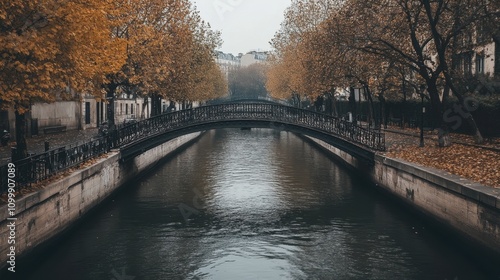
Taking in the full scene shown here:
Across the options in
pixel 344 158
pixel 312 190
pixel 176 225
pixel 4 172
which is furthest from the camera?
pixel 344 158

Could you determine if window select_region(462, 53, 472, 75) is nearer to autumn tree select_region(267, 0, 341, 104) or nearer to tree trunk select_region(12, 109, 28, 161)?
autumn tree select_region(267, 0, 341, 104)

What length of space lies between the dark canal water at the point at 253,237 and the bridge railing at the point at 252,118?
10.3ft

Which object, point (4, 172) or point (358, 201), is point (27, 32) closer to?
point (4, 172)

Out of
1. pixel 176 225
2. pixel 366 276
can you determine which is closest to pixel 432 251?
pixel 366 276

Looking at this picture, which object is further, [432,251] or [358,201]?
[358,201]

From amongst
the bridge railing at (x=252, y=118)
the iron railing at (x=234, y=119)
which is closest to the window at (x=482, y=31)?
the iron railing at (x=234, y=119)

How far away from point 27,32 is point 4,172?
4.57 metres

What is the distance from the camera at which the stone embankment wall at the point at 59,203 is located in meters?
14.8

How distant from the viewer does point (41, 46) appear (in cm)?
1670

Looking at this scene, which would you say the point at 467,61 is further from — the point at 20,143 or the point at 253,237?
the point at 20,143

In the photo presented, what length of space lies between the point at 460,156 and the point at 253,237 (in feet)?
37.9

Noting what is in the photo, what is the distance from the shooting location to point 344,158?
39.8 m

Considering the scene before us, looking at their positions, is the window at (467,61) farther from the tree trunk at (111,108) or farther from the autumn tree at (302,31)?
the tree trunk at (111,108)

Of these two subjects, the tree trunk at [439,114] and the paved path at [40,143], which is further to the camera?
the tree trunk at [439,114]
